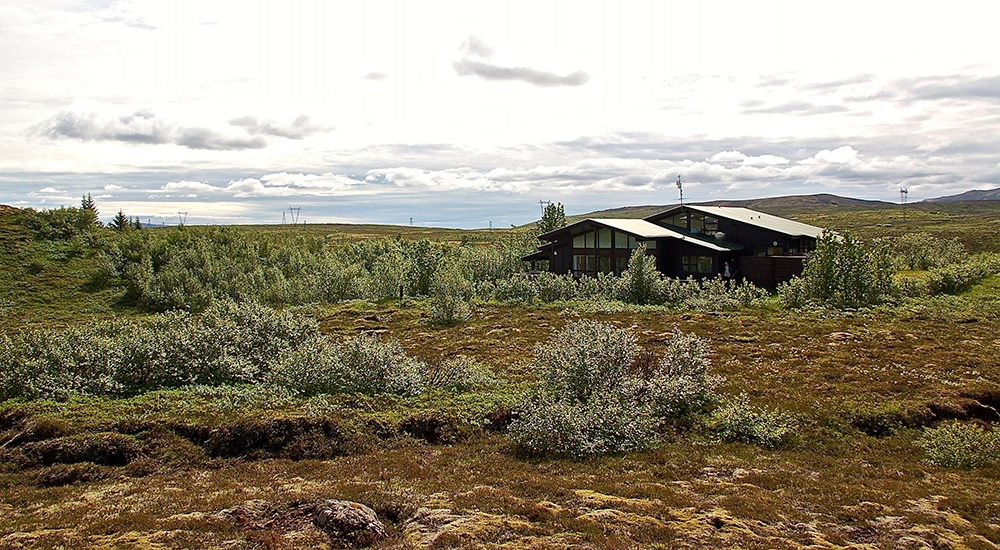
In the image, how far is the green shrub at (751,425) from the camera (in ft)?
50.8

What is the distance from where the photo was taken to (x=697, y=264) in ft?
166

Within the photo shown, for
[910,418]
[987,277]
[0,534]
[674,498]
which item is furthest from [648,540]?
[987,277]

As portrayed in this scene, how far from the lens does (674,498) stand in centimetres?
1123

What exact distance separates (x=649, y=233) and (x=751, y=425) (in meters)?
35.4

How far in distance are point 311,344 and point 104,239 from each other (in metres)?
51.7

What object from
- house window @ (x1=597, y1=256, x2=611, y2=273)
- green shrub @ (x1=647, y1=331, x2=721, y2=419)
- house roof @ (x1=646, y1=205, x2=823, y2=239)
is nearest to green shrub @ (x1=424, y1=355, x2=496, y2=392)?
green shrub @ (x1=647, y1=331, x2=721, y2=419)

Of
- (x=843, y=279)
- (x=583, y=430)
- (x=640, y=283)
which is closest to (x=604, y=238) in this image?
(x=640, y=283)

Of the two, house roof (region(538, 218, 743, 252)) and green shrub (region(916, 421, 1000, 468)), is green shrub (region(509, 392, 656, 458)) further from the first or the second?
house roof (region(538, 218, 743, 252))

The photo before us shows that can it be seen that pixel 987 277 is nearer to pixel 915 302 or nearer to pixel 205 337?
pixel 915 302

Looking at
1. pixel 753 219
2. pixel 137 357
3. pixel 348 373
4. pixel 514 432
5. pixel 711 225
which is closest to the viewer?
pixel 514 432

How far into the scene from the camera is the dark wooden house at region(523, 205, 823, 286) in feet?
161

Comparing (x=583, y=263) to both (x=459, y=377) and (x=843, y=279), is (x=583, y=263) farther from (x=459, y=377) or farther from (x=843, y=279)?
(x=459, y=377)

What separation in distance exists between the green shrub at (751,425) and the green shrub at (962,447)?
2944mm

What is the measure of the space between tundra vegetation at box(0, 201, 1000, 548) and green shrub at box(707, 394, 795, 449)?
67mm
